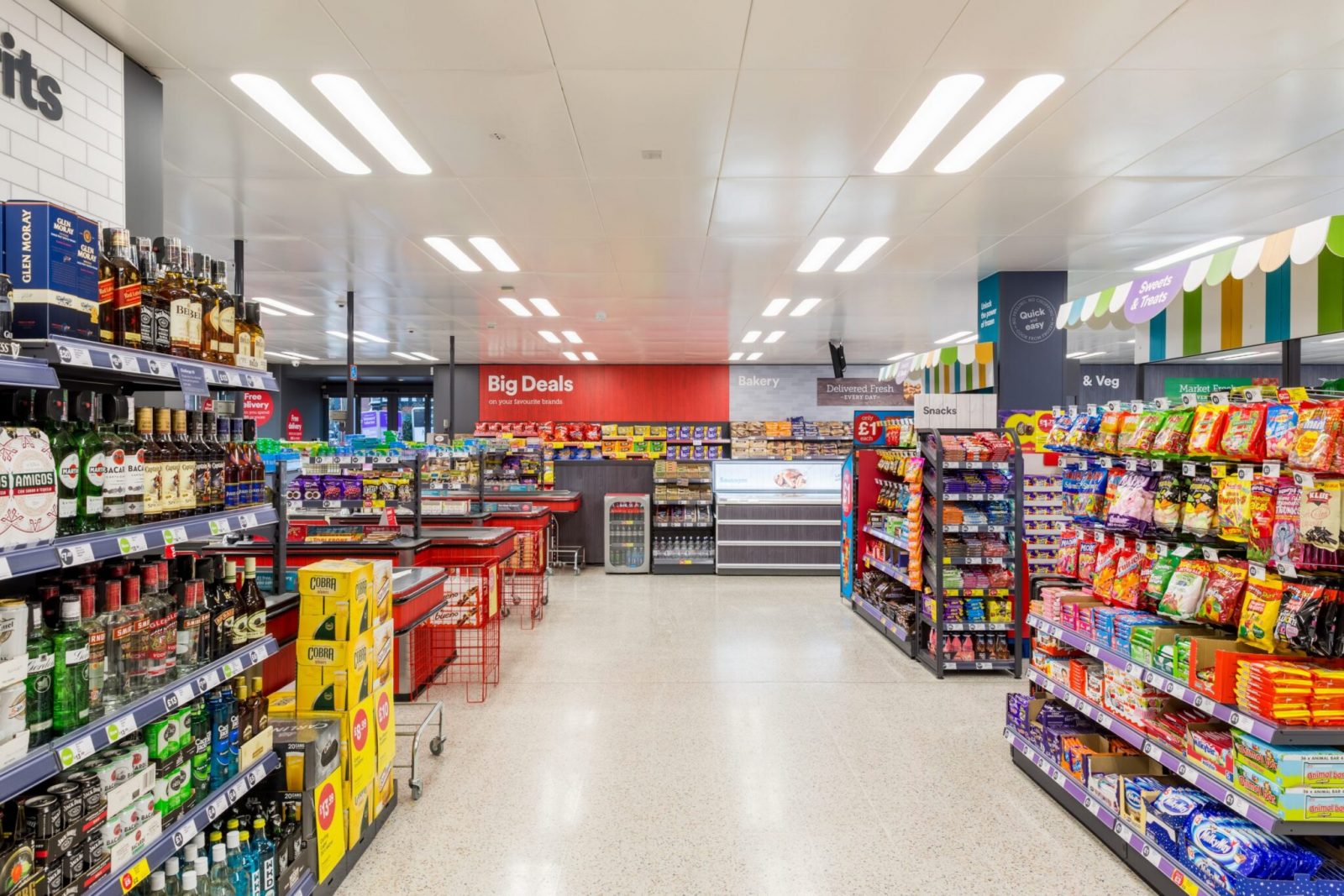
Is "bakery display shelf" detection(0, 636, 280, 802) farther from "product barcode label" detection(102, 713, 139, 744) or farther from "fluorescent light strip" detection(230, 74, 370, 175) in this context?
"fluorescent light strip" detection(230, 74, 370, 175)

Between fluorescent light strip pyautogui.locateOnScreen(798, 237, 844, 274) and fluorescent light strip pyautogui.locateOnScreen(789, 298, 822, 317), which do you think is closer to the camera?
fluorescent light strip pyautogui.locateOnScreen(798, 237, 844, 274)

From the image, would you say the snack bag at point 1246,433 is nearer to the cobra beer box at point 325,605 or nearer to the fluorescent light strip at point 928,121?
the fluorescent light strip at point 928,121

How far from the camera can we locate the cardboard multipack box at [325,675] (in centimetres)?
283

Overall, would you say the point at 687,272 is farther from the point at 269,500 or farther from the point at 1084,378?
the point at 1084,378

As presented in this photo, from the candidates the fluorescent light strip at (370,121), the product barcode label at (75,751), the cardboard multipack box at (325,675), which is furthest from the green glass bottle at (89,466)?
the fluorescent light strip at (370,121)

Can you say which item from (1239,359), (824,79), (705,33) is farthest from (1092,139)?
(1239,359)

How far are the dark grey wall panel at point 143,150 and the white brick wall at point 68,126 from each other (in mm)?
61

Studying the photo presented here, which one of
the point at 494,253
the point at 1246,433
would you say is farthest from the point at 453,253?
the point at 1246,433

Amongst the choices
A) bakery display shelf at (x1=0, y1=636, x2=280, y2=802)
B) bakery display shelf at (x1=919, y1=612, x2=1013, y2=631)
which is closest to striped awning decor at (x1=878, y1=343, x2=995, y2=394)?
bakery display shelf at (x1=919, y1=612, x2=1013, y2=631)

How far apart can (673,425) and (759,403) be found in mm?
2230

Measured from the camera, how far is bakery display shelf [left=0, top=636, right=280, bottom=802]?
1.51 metres

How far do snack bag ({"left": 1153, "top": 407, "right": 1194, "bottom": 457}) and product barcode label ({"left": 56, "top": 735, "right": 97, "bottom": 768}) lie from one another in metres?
3.78

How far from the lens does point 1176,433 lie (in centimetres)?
296

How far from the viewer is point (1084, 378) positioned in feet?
54.5
